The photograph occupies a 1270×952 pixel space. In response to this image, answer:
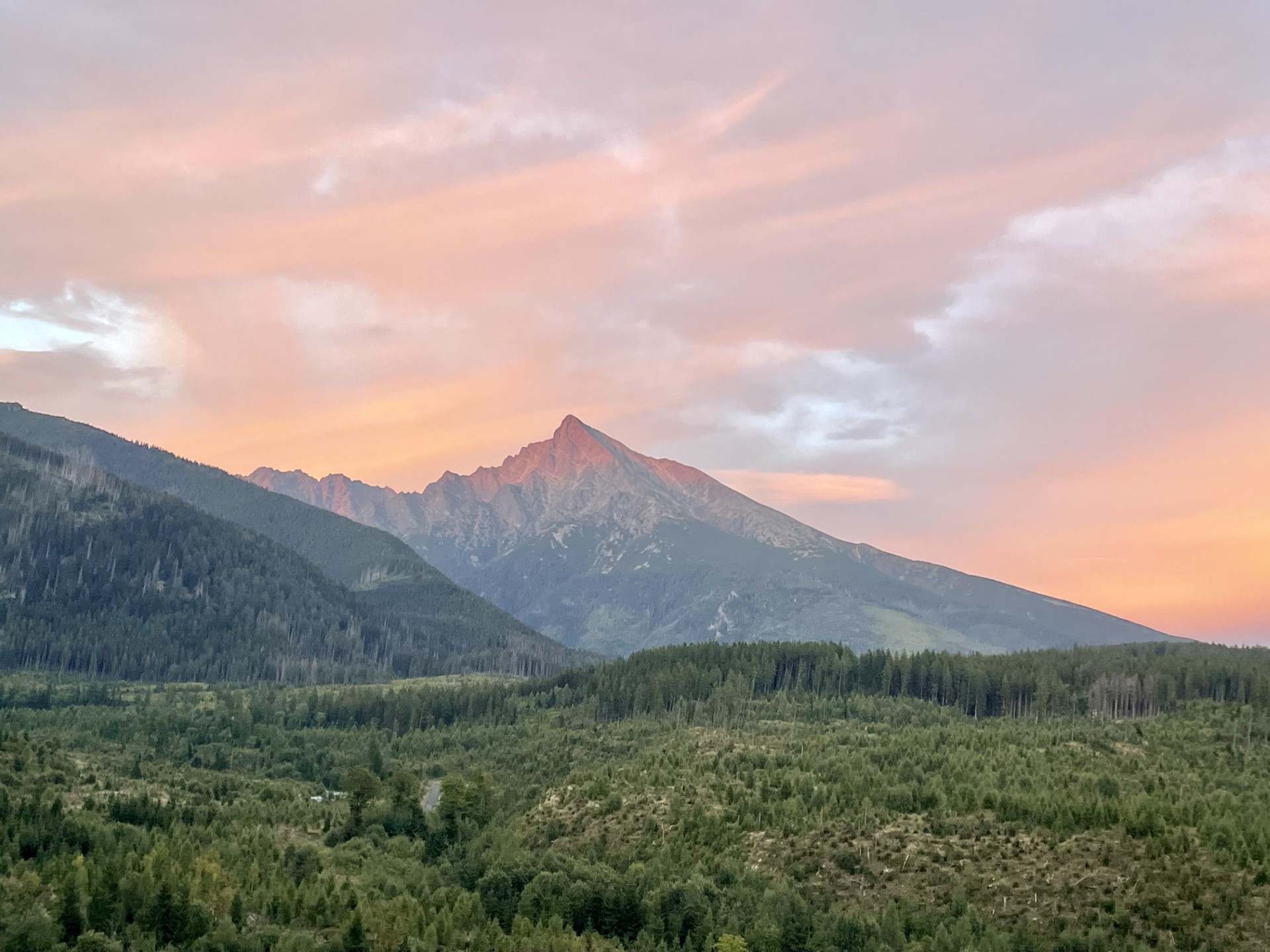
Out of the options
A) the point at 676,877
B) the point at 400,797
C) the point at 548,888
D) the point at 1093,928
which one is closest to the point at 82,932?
the point at 548,888

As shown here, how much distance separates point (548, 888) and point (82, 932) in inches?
2091

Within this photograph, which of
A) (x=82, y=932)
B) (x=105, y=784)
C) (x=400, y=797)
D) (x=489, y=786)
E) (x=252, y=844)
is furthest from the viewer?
(x=489, y=786)

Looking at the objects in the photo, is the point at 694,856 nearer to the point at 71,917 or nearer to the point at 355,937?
the point at 355,937

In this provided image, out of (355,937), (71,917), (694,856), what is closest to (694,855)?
(694,856)

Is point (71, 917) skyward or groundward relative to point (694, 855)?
groundward

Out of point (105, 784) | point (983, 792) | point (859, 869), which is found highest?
point (983, 792)

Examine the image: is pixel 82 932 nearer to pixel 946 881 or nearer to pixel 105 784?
pixel 105 784

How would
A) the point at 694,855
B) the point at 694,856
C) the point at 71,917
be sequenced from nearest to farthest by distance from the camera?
the point at 71,917
the point at 694,856
the point at 694,855

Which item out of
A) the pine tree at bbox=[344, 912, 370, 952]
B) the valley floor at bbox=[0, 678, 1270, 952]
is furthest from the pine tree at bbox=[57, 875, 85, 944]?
the pine tree at bbox=[344, 912, 370, 952]

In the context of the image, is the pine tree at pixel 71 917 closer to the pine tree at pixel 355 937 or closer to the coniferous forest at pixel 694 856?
the coniferous forest at pixel 694 856

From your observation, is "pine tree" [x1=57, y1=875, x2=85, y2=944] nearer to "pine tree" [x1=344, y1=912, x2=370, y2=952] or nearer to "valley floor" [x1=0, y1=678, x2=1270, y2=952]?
"valley floor" [x1=0, y1=678, x2=1270, y2=952]

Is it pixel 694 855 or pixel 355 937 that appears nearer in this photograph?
pixel 355 937

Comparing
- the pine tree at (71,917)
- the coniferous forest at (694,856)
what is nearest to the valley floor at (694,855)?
the pine tree at (71,917)

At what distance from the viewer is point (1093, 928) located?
382 feet
